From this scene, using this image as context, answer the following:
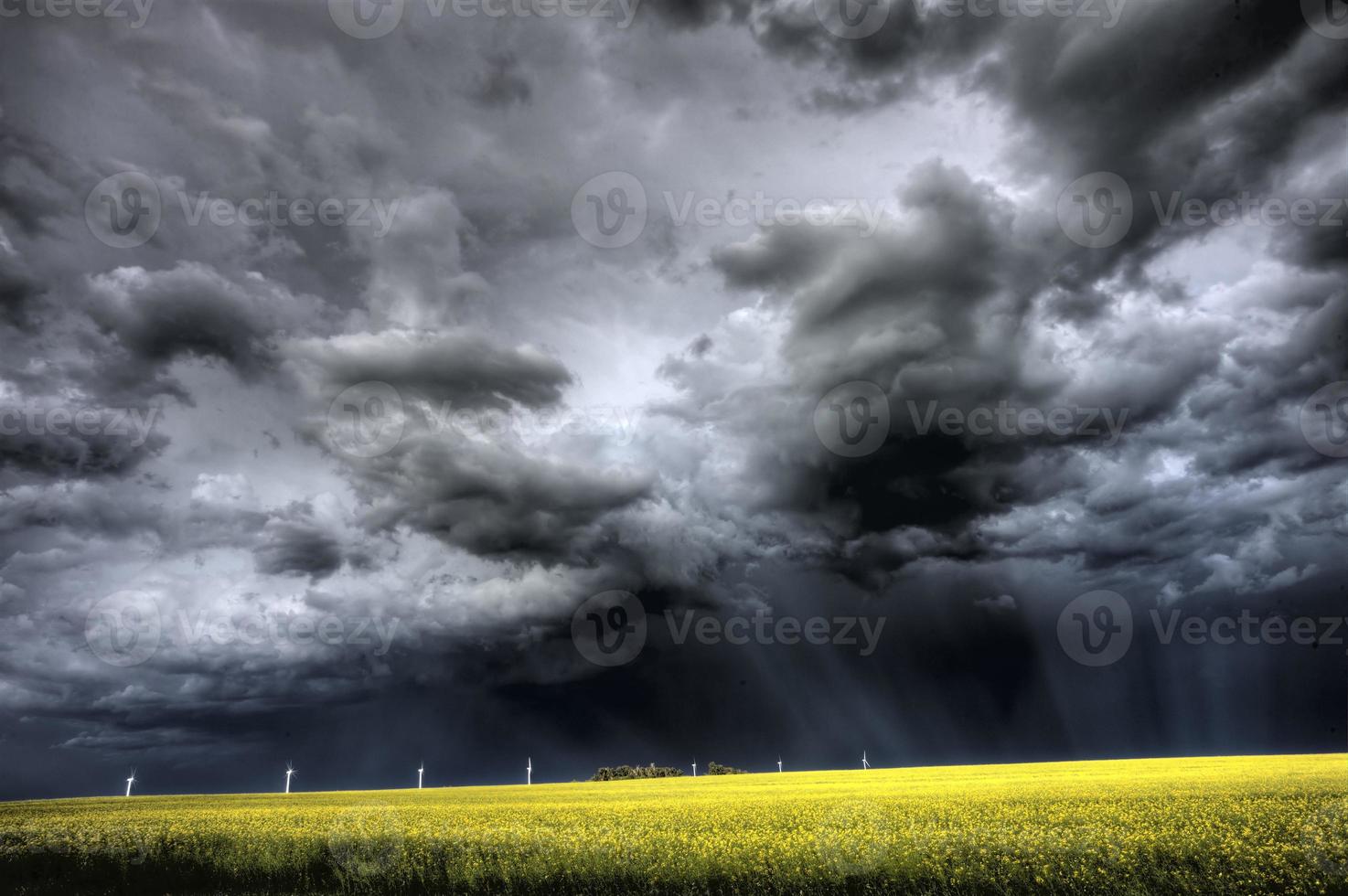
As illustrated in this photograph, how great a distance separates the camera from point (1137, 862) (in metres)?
20.1

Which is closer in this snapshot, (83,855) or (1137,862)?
(1137,862)

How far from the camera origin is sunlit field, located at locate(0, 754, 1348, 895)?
786 inches

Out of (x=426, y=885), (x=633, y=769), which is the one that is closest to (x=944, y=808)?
(x=426, y=885)

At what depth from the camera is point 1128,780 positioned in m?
43.3

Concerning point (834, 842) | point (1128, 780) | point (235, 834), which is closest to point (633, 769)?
point (1128, 780)

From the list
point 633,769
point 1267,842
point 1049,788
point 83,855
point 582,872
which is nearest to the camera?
point 1267,842

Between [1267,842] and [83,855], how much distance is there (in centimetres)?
4137

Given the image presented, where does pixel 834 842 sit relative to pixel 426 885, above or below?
above

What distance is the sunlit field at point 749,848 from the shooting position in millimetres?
19953

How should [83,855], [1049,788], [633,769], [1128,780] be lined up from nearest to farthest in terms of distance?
[83,855], [1049,788], [1128,780], [633,769]

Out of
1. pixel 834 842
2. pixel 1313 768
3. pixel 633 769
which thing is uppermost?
pixel 834 842

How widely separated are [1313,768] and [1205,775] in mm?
10727

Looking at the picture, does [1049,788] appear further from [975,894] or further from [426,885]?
[426,885]

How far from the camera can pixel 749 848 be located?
2231 centimetres
